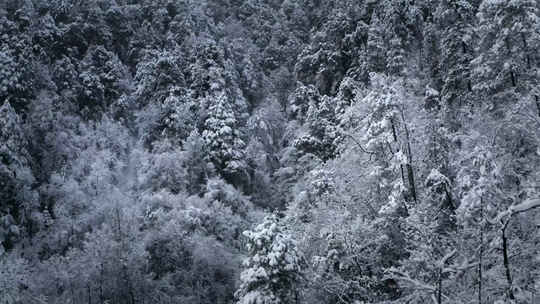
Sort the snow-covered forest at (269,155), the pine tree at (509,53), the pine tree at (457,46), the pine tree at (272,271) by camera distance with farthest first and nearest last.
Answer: the pine tree at (457,46), the pine tree at (509,53), the pine tree at (272,271), the snow-covered forest at (269,155)

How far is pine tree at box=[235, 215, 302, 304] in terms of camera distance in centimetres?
1620

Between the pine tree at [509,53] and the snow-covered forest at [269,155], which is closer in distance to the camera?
the snow-covered forest at [269,155]

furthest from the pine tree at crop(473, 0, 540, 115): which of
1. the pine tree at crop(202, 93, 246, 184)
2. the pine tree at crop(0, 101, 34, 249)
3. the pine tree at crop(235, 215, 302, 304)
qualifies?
the pine tree at crop(0, 101, 34, 249)

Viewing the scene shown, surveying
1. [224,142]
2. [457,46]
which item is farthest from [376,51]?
[224,142]

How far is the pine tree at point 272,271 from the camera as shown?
16.2m

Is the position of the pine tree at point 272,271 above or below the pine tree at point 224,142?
above

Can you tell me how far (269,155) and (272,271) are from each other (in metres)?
30.6

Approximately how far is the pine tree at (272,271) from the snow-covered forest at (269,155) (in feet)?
0.25

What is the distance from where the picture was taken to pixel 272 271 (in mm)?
16328

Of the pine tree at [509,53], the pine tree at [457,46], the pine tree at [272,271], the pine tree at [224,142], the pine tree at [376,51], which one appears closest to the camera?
the pine tree at [272,271]

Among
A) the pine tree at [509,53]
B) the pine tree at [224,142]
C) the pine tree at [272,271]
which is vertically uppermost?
the pine tree at [509,53]

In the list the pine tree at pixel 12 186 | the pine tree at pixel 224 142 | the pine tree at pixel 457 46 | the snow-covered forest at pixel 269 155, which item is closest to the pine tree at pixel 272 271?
the snow-covered forest at pixel 269 155

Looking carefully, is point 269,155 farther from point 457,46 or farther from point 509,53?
point 509,53

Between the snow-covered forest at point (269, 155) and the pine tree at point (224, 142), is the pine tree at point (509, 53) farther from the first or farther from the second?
the pine tree at point (224, 142)
